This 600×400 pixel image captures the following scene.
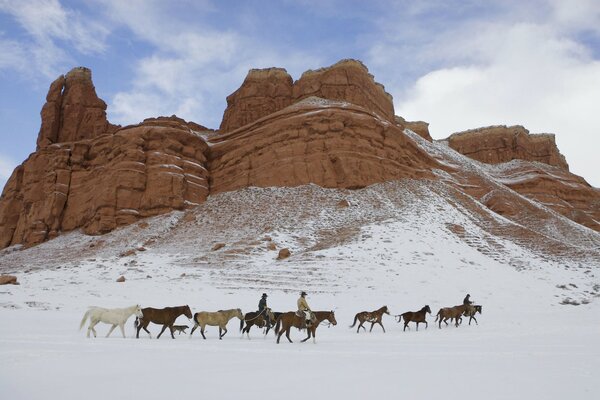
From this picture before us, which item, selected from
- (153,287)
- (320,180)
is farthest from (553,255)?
(153,287)

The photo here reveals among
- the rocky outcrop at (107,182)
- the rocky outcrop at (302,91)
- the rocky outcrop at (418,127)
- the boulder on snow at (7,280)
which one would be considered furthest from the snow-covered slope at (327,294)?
the rocky outcrop at (418,127)

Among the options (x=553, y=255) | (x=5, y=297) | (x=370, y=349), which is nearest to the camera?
(x=370, y=349)

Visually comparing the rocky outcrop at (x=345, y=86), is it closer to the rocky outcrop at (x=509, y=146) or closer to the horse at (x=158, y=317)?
the rocky outcrop at (x=509, y=146)

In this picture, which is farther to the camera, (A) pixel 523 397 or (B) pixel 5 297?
(B) pixel 5 297

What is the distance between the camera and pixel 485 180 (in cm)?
6825

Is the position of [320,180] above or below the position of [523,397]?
above

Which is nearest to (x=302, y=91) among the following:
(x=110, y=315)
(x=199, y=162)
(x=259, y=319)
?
(x=199, y=162)

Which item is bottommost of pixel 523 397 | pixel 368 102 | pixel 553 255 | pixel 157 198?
pixel 523 397

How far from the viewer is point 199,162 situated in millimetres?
64812

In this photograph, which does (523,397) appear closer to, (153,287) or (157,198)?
(153,287)

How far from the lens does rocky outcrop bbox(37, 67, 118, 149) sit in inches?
3012

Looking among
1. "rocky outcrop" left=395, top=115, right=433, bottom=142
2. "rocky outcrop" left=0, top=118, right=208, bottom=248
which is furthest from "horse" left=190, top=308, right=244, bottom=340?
"rocky outcrop" left=395, top=115, right=433, bottom=142

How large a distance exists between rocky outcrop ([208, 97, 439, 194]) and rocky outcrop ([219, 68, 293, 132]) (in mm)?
16053

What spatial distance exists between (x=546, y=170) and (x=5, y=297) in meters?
86.0
